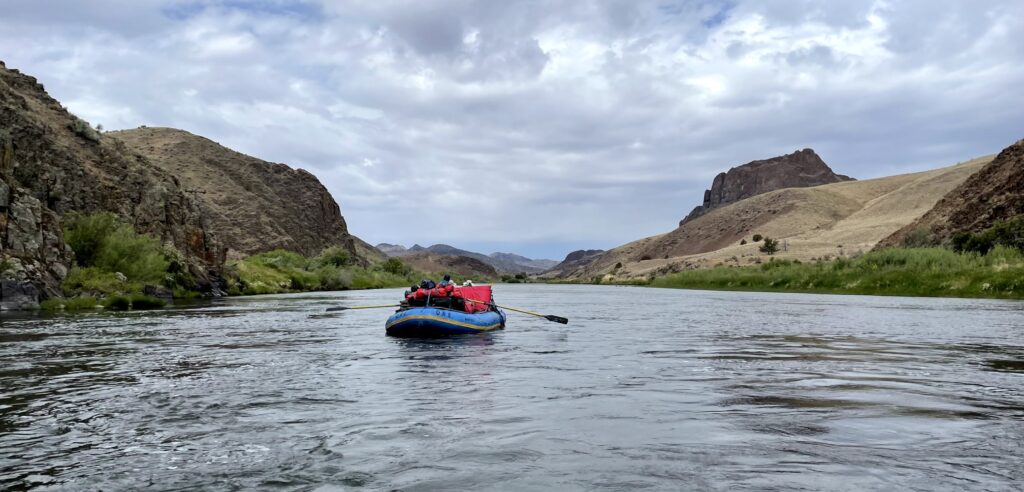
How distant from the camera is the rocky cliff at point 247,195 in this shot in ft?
431

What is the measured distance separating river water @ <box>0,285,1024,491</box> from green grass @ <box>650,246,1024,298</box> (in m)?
27.9

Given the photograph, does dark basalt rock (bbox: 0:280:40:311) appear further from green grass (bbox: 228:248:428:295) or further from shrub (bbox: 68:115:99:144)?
shrub (bbox: 68:115:99:144)

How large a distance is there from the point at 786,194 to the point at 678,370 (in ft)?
637

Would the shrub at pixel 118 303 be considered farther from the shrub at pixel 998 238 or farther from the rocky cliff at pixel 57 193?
the shrub at pixel 998 238

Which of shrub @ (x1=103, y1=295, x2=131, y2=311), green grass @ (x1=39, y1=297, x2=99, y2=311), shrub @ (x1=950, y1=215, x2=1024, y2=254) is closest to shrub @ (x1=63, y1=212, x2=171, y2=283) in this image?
shrub @ (x1=103, y1=295, x2=131, y2=311)

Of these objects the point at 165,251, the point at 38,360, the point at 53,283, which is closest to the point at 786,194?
the point at 165,251

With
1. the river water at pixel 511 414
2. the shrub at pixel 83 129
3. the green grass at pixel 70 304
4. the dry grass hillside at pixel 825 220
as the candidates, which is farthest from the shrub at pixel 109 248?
the dry grass hillside at pixel 825 220

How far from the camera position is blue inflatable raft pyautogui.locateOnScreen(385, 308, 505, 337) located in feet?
76.7

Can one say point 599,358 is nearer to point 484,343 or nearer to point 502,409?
point 484,343

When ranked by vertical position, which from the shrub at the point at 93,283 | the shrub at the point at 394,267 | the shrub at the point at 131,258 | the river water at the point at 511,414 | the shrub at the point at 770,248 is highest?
the shrub at the point at 770,248

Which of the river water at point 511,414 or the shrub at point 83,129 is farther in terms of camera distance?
the shrub at point 83,129

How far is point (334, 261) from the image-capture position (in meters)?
119

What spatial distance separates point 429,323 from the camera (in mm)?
23641

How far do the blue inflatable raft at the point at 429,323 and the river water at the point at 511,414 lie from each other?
0.94 metres
